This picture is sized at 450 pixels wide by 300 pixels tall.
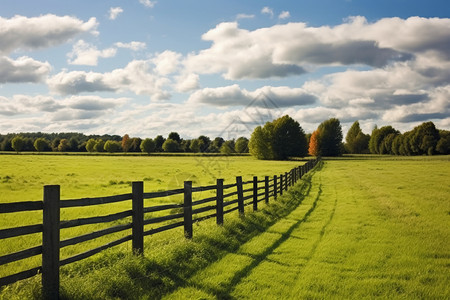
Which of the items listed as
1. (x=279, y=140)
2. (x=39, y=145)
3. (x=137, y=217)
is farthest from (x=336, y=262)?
(x=39, y=145)

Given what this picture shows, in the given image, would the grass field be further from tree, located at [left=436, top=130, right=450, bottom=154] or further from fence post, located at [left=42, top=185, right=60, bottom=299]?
tree, located at [left=436, top=130, right=450, bottom=154]

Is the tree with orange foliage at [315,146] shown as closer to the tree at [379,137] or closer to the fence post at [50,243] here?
the tree at [379,137]

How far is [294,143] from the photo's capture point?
93688 millimetres

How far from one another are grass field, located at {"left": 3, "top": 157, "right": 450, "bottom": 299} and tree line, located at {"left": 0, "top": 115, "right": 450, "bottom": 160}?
51.6m

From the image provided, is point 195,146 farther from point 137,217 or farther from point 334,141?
point 137,217

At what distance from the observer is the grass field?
6137 mm

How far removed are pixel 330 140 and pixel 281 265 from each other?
116460 mm

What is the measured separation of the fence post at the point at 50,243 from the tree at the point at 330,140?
117103mm

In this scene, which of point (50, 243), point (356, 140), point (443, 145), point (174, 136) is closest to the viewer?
point (50, 243)

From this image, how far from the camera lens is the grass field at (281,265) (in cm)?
614

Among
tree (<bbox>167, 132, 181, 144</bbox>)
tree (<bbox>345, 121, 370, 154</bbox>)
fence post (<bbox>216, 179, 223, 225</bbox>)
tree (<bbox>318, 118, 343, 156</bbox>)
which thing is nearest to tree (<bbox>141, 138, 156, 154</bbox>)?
tree (<bbox>167, 132, 181, 144</bbox>)

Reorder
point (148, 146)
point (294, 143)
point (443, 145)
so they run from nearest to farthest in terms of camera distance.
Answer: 1. point (294, 143)
2. point (443, 145)
3. point (148, 146)

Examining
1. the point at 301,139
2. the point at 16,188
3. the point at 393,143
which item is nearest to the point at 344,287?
the point at 16,188

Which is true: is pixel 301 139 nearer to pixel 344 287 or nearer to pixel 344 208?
pixel 344 208
